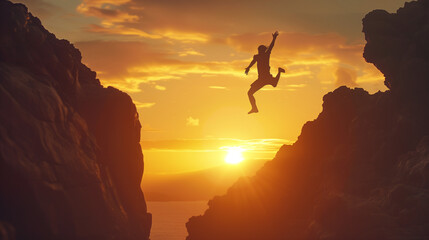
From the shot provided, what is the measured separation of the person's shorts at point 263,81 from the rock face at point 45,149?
759 inches

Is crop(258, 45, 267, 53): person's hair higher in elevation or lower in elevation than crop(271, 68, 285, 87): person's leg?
higher

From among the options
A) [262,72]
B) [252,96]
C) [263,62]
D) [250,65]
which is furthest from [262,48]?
[252,96]

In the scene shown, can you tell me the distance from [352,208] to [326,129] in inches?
1062

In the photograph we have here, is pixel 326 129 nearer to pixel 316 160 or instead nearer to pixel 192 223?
pixel 316 160

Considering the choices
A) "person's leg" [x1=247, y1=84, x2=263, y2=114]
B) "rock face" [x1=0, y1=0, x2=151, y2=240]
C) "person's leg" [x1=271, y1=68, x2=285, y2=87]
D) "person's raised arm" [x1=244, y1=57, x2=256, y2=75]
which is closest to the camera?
"person's raised arm" [x1=244, y1=57, x2=256, y2=75]

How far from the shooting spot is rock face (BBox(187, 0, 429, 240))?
53688mm

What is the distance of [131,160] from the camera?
70188 mm

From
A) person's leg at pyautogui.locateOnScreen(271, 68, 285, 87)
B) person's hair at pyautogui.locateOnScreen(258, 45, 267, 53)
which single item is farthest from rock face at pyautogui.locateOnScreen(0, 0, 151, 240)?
person's hair at pyautogui.locateOnScreen(258, 45, 267, 53)

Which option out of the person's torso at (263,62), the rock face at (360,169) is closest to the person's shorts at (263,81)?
the person's torso at (263,62)

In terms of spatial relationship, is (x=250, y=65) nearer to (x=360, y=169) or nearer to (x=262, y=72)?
(x=262, y=72)

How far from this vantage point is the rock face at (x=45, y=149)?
3778 centimetres

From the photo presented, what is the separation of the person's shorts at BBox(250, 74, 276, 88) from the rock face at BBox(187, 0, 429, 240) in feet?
91.2

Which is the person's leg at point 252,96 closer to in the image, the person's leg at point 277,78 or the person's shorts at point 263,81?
the person's shorts at point 263,81

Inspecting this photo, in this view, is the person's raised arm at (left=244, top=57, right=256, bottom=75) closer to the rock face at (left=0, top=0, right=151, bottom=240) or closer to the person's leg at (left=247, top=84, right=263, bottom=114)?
the person's leg at (left=247, top=84, right=263, bottom=114)
